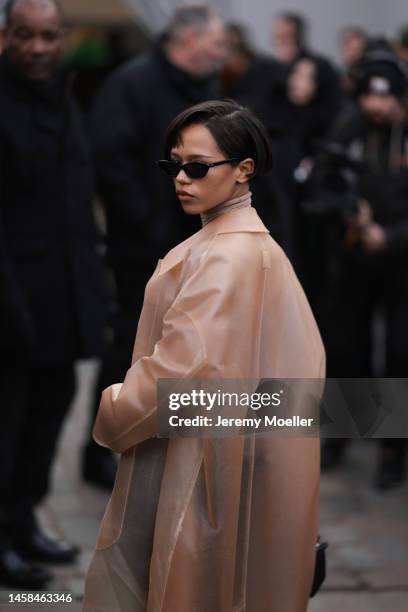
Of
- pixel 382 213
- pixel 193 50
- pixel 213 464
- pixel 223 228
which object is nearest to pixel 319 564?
pixel 213 464

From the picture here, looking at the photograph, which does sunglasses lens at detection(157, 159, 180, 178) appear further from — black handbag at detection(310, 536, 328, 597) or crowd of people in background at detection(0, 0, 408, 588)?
crowd of people in background at detection(0, 0, 408, 588)

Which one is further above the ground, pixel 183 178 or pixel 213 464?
pixel 183 178

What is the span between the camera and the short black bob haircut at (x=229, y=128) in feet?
8.99

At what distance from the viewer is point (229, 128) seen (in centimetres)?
274

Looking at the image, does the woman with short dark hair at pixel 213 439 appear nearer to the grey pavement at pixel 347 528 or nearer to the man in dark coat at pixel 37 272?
the grey pavement at pixel 347 528

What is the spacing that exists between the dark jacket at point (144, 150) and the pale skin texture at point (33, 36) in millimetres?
985

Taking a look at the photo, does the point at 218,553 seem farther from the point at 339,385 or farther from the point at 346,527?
the point at 346,527

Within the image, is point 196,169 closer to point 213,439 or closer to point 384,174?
point 213,439

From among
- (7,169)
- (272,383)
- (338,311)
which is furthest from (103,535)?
(338,311)

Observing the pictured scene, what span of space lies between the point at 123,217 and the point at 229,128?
2.80m

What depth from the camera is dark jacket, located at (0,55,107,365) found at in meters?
4.43

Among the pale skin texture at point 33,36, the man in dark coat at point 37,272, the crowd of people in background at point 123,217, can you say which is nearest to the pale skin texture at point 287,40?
the crowd of people in background at point 123,217

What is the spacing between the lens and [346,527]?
5.34 metres

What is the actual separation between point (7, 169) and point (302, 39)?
19.0ft
